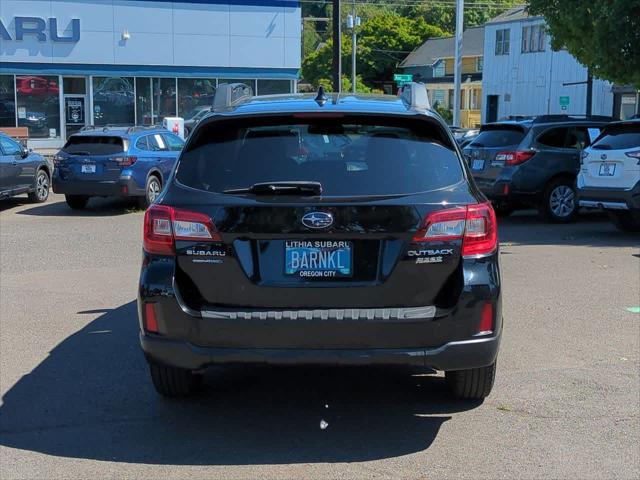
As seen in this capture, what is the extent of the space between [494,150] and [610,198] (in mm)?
2582

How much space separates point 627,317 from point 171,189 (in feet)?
15.9

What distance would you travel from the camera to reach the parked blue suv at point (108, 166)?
1636 centimetres

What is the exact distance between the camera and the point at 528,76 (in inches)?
2045

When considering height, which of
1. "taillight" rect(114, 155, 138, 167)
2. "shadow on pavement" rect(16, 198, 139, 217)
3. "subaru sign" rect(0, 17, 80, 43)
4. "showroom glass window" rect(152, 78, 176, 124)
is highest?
"subaru sign" rect(0, 17, 80, 43)

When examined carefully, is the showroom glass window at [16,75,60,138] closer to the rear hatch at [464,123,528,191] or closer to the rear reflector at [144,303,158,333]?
the rear hatch at [464,123,528,191]

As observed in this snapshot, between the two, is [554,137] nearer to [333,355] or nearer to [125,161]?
[125,161]

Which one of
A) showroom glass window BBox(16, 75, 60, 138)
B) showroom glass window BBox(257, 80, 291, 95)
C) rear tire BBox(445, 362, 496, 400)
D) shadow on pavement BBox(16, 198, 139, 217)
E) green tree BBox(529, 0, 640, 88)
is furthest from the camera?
showroom glass window BBox(257, 80, 291, 95)

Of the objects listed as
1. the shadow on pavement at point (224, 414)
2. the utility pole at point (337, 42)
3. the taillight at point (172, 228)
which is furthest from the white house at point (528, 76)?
the taillight at point (172, 228)

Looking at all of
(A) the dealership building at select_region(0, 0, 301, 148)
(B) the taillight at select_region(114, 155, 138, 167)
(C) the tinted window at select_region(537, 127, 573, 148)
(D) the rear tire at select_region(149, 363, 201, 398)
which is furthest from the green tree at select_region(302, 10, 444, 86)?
(D) the rear tire at select_region(149, 363, 201, 398)

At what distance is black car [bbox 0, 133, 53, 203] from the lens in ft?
54.0

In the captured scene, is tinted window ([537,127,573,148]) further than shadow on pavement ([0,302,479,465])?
Yes

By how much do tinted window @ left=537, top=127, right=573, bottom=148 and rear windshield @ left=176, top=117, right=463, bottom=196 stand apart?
10445 millimetres

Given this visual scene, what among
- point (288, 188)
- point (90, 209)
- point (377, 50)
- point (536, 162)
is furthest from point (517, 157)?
point (377, 50)

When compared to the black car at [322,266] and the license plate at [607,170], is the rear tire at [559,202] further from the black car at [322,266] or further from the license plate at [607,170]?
the black car at [322,266]
